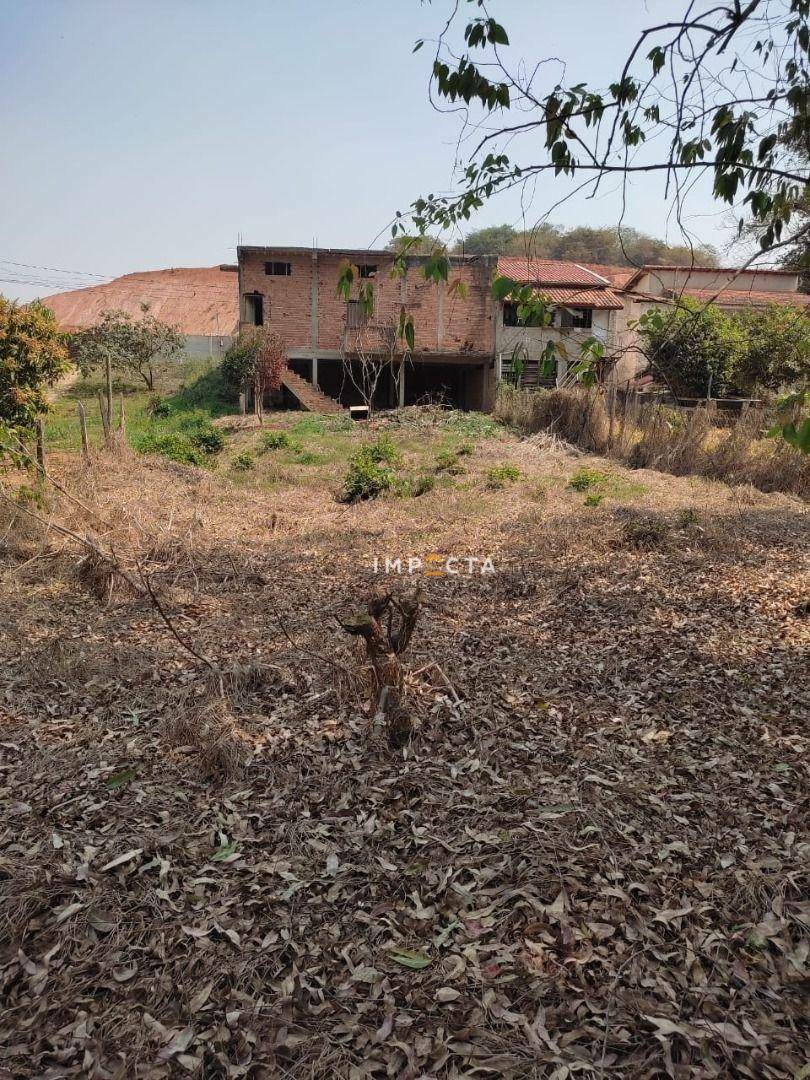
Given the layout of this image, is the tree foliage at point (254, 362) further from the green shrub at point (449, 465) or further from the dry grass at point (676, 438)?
the green shrub at point (449, 465)

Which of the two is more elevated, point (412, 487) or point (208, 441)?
point (208, 441)

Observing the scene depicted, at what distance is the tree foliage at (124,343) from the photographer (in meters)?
23.7

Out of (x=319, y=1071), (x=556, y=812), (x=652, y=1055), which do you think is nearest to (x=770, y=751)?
(x=556, y=812)

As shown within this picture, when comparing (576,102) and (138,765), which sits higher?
(576,102)

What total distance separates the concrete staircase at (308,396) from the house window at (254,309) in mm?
2108

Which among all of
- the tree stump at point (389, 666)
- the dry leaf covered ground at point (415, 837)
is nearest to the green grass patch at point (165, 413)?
the dry leaf covered ground at point (415, 837)

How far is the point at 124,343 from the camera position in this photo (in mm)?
23750

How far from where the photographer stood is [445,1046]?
206 cm

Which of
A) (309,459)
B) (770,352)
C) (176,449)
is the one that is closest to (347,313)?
(309,459)

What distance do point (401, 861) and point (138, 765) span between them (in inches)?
54.2

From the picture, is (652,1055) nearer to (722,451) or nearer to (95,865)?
(95,865)

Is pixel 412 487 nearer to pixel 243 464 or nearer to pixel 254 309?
pixel 243 464

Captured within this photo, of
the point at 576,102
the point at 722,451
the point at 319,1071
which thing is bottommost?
the point at 319,1071

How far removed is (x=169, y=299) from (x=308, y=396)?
24.3 metres
